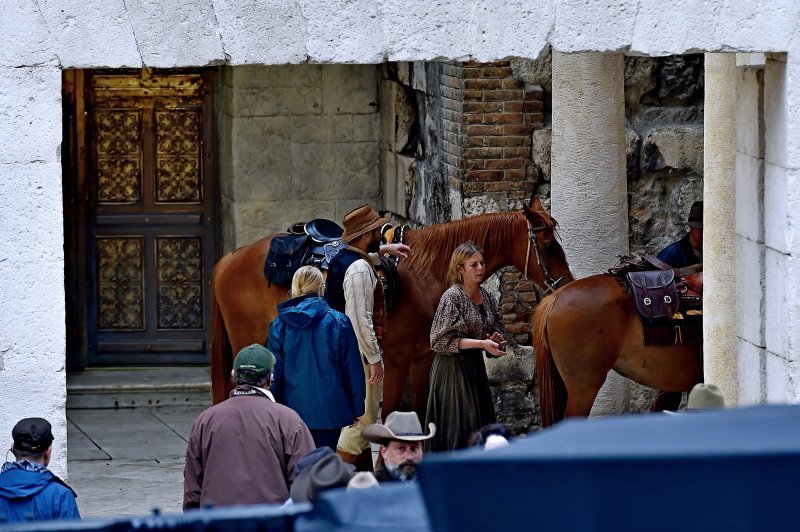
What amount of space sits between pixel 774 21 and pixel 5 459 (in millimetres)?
3499

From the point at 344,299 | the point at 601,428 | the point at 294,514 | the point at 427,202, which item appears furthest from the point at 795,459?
the point at 427,202

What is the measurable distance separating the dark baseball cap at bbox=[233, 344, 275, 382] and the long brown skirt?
2554 mm

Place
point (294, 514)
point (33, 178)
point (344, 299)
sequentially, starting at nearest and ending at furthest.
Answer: point (294, 514) < point (33, 178) < point (344, 299)

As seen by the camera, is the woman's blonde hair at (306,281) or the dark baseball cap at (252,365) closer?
the dark baseball cap at (252,365)

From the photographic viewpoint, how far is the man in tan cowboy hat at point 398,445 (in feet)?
18.8

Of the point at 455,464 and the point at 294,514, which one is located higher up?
the point at 455,464

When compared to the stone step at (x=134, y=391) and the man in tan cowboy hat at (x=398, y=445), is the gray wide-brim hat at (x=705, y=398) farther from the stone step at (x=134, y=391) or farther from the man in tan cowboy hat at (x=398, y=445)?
the stone step at (x=134, y=391)

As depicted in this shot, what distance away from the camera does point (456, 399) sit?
342 inches

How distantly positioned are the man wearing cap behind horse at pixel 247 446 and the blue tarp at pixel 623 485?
9.89 feet

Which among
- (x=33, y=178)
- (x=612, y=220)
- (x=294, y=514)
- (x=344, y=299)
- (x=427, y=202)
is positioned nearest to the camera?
(x=294, y=514)

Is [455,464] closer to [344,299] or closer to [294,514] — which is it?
[294,514]

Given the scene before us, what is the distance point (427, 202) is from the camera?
11.5m

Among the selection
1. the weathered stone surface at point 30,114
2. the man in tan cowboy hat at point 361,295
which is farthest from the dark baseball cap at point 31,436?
the man in tan cowboy hat at point 361,295

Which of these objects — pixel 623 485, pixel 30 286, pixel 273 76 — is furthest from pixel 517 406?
pixel 623 485
